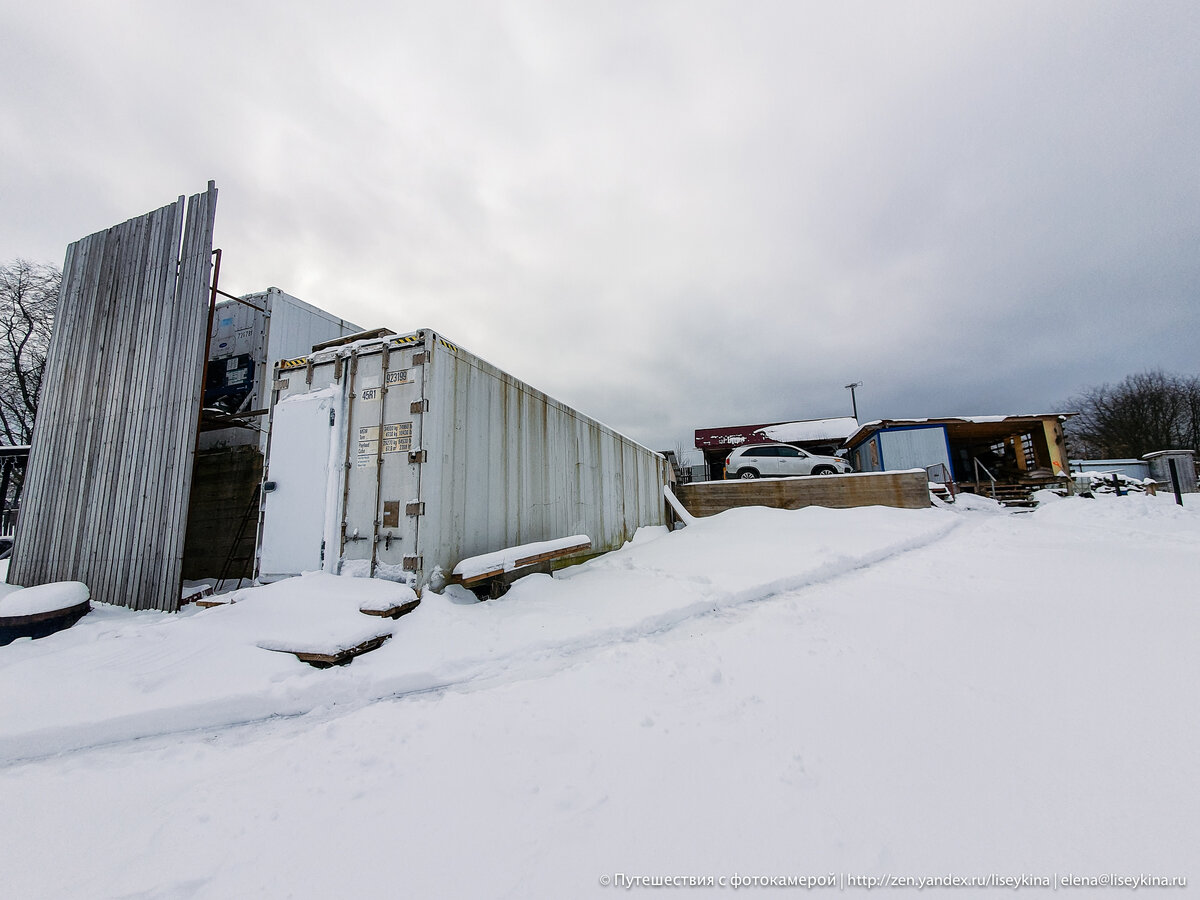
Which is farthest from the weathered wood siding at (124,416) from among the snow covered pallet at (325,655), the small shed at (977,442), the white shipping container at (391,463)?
the small shed at (977,442)

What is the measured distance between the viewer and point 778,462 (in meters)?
16.2

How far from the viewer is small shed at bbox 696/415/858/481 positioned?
2723cm

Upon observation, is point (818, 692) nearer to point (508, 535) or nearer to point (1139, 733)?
point (1139, 733)

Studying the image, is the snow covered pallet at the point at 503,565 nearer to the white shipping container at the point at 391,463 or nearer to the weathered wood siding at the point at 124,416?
the white shipping container at the point at 391,463

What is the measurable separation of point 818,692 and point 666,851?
1.46 meters

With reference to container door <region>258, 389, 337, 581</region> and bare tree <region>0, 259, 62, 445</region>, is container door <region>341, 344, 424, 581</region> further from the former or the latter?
bare tree <region>0, 259, 62, 445</region>

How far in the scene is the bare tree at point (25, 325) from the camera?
14.7 m

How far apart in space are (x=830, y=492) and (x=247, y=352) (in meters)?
12.6

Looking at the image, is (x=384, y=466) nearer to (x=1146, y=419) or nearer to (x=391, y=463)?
(x=391, y=463)

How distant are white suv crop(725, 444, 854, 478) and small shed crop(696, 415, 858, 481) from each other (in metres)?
10.3

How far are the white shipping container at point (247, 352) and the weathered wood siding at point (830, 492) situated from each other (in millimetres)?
10131

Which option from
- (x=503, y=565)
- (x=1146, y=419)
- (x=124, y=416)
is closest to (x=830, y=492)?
(x=503, y=565)

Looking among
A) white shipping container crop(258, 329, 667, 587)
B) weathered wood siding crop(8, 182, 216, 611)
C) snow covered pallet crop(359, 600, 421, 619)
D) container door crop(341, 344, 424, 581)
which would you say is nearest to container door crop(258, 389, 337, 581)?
white shipping container crop(258, 329, 667, 587)

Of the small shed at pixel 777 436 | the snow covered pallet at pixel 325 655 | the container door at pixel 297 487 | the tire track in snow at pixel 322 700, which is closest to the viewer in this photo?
the tire track in snow at pixel 322 700
